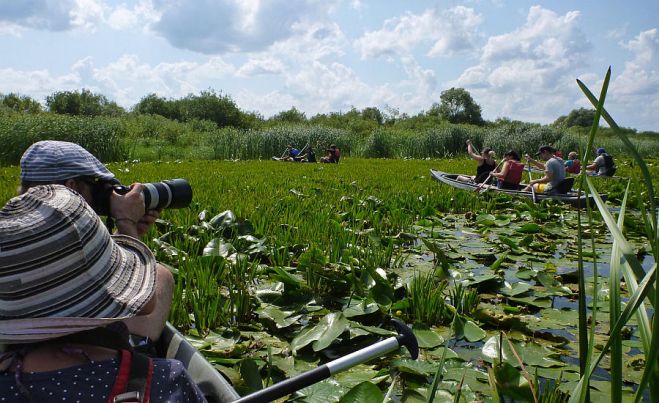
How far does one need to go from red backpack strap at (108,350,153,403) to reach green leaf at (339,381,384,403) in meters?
0.90

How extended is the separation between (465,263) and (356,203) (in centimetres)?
278

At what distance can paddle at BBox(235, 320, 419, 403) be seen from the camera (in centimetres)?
155

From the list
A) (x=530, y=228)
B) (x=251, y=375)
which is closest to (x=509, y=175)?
(x=530, y=228)

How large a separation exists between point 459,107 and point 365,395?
71.5 metres

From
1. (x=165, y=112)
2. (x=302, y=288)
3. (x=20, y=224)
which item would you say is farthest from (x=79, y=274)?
(x=165, y=112)

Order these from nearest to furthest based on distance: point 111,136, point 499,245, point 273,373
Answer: point 273,373, point 499,245, point 111,136

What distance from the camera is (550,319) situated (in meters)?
3.26

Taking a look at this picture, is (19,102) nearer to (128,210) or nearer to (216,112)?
(216,112)

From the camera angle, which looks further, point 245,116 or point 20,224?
point 245,116

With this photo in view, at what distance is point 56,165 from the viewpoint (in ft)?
7.79

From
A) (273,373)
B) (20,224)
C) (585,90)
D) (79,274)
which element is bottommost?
(273,373)

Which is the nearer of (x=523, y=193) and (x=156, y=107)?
(x=523, y=193)

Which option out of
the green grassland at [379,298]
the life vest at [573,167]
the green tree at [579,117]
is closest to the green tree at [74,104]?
the life vest at [573,167]

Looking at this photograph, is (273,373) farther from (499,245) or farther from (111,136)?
(111,136)
